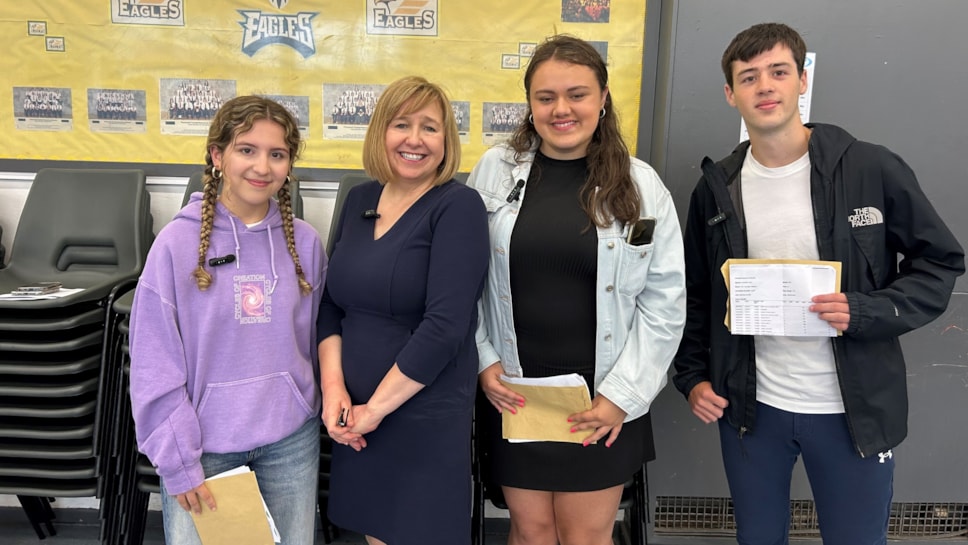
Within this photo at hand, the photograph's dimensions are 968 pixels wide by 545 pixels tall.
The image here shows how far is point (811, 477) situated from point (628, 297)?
679 mm

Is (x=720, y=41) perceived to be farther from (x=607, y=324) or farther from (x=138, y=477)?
(x=138, y=477)

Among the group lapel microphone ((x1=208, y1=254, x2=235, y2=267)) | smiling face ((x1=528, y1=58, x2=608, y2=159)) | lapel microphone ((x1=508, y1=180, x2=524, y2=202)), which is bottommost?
lapel microphone ((x1=208, y1=254, x2=235, y2=267))

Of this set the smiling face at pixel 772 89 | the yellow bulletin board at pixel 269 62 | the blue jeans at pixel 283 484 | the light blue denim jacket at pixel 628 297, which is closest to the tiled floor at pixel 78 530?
the blue jeans at pixel 283 484

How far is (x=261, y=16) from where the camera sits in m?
2.26

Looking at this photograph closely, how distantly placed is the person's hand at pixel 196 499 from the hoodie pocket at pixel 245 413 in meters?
0.09

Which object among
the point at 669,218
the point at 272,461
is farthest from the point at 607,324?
the point at 272,461

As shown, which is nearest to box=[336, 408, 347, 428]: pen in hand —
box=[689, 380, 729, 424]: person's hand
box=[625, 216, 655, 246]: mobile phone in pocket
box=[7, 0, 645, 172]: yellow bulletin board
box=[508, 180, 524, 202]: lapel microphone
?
box=[508, 180, 524, 202]: lapel microphone

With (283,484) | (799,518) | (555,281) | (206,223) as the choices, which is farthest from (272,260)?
(799,518)

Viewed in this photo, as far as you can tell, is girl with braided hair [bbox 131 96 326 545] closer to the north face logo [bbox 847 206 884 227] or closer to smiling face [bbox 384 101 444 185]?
smiling face [bbox 384 101 444 185]

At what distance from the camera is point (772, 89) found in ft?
4.41

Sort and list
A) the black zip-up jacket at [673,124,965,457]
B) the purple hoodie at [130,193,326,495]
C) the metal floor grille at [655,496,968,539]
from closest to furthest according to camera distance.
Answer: the purple hoodie at [130,193,326,495], the black zip-up jacket at [673,124,965,457], the metal floor grille at [655,496,968,539]

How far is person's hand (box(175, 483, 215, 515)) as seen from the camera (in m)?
1.24

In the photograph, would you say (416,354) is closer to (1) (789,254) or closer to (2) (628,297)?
(2) (628,297)

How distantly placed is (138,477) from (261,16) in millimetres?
1746
